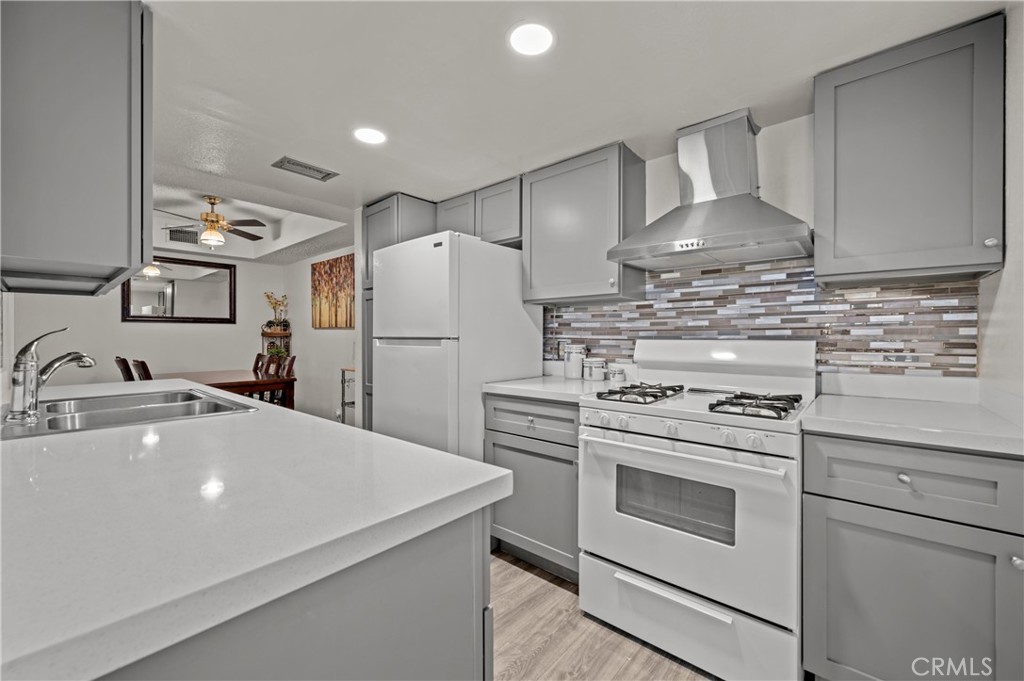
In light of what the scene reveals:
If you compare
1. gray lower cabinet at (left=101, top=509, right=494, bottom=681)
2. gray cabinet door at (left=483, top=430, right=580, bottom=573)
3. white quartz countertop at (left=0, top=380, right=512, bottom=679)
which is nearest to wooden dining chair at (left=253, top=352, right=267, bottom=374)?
gray cabinet door at (left=483, top=430, right=580, bottom=573)

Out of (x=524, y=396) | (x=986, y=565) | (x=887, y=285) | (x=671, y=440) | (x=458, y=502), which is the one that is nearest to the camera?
(x=458, y=502)

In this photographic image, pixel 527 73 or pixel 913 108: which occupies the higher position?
pixel 527 73

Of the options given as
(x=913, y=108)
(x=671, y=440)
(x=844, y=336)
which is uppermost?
(x=913, y=108)

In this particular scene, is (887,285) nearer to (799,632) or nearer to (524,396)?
(799,632)

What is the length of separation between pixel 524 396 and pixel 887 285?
1.66 metres

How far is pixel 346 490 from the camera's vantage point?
2.67 feet

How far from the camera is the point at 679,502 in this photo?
1.78 metres

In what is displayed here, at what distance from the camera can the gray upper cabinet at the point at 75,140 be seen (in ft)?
3.54

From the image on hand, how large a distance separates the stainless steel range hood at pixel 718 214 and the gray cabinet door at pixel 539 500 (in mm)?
1065

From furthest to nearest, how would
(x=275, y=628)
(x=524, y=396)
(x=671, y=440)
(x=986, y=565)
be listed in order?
(x=524, y=396), (x=671, y=440), (x=986, y=565), (x=275, y=628)

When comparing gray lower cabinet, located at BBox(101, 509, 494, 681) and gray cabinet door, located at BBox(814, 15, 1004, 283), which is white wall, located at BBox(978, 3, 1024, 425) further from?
gray lower cabinet, located at BBox(101, 509, 494, 681)

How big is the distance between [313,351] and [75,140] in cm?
569

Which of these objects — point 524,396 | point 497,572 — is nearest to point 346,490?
point 524,396

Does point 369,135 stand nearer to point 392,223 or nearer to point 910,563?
point 392,223
